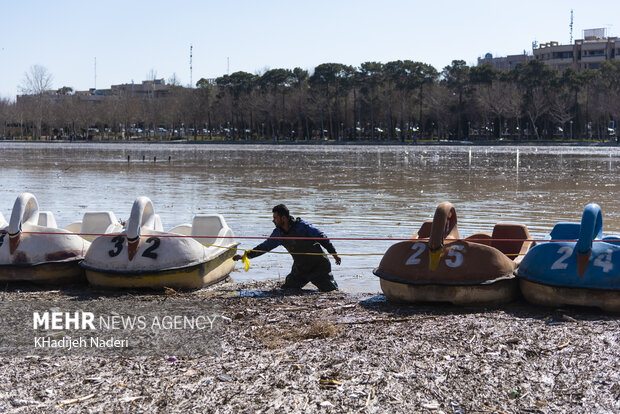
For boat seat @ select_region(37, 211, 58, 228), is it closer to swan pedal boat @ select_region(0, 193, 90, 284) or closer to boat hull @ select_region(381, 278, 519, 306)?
swan pedal boat @ select_region(0, 193, 90, 284)

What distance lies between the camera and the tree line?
117000 millimetres

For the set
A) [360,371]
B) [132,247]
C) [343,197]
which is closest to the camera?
[360,371]

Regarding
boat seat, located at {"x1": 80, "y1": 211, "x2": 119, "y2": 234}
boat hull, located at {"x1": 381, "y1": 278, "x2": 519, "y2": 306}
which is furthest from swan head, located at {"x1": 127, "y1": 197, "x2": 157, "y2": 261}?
boat hull, located at {"x1": 381, "y1": 278, "x2": 519, "y2": 306}

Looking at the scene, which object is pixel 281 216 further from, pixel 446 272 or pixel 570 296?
pixel 570 296

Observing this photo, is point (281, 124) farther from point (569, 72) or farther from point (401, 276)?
point (401, 276)

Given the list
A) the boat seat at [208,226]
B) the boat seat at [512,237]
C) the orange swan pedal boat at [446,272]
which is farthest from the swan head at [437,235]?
the boat seat at [208,226]

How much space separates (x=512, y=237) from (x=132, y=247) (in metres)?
4.82

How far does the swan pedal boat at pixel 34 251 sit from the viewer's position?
33.4 feet

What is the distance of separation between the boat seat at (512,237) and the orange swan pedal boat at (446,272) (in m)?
0.93

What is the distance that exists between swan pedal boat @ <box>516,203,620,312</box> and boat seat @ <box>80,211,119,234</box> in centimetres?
613

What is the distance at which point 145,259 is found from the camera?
977 centimetres

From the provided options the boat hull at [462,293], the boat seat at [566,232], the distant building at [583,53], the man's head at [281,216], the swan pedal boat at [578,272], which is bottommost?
the boat hull at [462,293]

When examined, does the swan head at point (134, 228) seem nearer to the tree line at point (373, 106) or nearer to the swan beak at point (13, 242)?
the swan beak at point (13, 242)

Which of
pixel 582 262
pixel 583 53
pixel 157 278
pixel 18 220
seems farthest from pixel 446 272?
pixel 583 53
